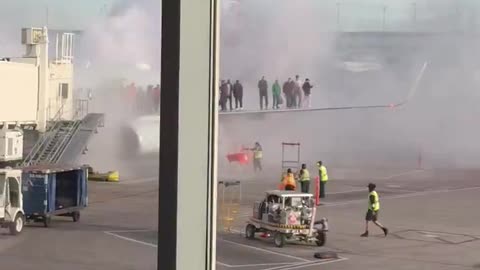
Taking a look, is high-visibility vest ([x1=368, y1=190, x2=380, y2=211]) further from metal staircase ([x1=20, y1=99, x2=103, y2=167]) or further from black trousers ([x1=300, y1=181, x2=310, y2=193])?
metal staircase ([x1=20, y1=99, x2=103, y2=167])

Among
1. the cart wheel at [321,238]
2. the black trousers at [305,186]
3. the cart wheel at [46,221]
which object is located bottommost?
the cart wheel at [321,238]

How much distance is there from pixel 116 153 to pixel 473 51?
3.15m

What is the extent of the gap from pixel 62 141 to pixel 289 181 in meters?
1.57

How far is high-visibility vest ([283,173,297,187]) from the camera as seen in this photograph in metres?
4.17

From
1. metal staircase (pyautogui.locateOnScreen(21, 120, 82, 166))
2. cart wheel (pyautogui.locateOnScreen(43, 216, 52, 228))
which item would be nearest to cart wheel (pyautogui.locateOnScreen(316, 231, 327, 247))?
metal staircase (pyautogui.locateOnScreen(21, 120, 82, 166))

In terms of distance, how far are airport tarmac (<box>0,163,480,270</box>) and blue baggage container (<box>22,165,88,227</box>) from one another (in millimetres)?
75

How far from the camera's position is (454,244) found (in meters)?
3.75

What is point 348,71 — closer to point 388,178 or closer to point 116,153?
point 388,178

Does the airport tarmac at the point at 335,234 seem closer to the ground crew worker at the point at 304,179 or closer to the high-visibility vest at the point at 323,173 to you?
the high-visibility vest at the point at 323,173

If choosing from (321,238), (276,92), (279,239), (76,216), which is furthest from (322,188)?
(76,216)

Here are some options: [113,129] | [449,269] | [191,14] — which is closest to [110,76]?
[113,129]

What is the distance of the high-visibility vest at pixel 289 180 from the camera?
417 cm

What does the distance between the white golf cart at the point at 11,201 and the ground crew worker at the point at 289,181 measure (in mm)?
1631

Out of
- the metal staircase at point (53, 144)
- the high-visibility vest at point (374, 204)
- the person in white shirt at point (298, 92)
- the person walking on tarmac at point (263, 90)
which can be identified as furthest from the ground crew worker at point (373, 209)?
the metal staircase at point (53, 144)
